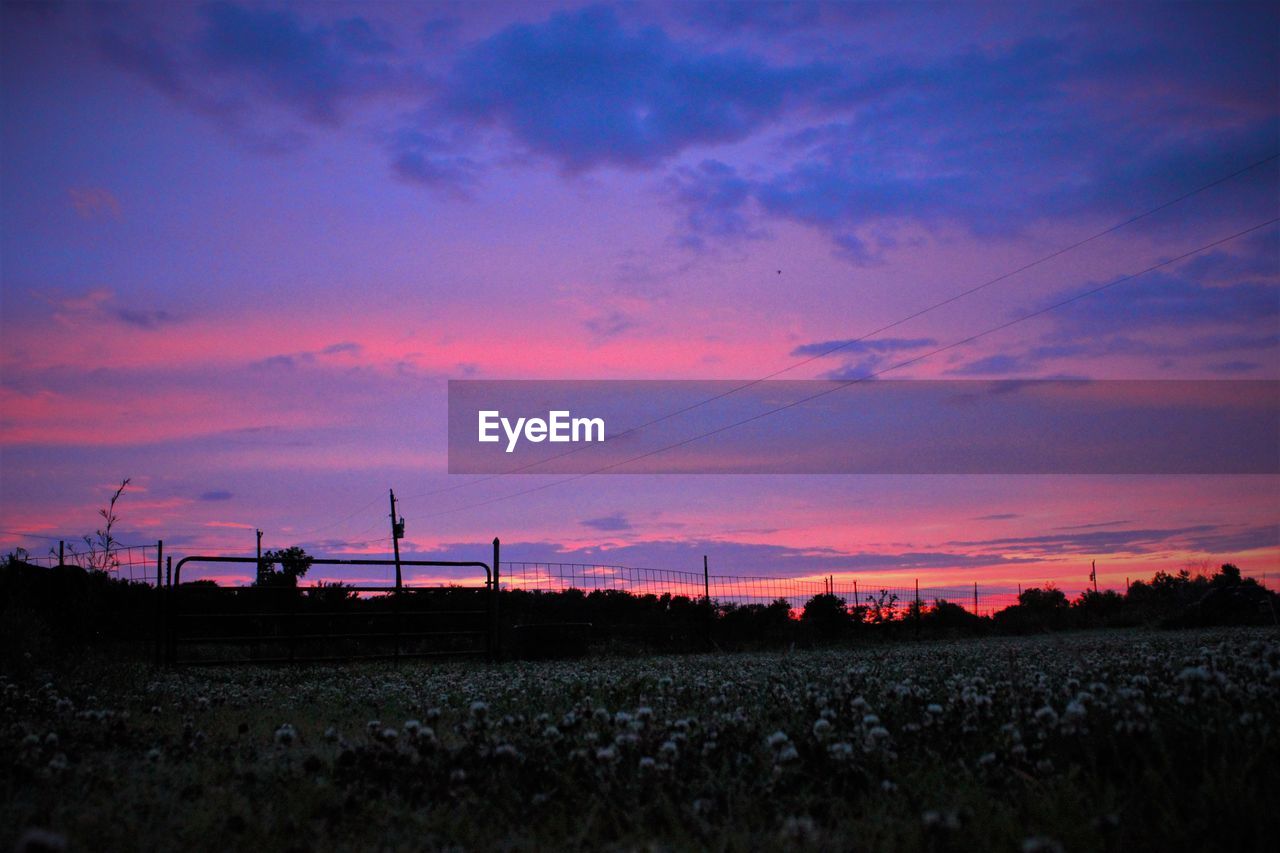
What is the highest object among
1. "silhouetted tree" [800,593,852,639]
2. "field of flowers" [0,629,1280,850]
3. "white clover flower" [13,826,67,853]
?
"white clover flower" [13,826,67,853]

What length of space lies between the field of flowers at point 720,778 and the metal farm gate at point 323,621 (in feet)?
34.7

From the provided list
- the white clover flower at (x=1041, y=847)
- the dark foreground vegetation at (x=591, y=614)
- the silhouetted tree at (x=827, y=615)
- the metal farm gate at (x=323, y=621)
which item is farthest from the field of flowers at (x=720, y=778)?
the silhouetted tree at (x=827, y=615)

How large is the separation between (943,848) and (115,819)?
347 centimetres

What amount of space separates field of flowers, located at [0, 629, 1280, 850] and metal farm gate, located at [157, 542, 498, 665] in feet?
34.7

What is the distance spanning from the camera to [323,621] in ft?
74.1

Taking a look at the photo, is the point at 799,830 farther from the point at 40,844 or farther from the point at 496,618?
the point at 496,618

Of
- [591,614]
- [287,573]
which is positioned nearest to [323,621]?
[287,573]

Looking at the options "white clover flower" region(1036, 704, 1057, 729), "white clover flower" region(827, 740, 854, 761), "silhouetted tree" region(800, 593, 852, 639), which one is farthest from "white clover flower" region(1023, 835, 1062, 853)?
"silhouetted tree" region(800, 593, 852, 639)

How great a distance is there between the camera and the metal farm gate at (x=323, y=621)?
16875mm

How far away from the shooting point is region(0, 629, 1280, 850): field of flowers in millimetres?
3633

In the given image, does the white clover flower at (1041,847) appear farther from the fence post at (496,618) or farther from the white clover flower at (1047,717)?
the fence post at (496,618)

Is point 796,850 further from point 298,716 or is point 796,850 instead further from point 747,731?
point 298,716

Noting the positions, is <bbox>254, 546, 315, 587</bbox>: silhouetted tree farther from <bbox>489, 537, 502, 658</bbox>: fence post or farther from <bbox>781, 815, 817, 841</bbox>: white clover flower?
<bbox>781, 815, 817, 841</bbox>: white clover flower

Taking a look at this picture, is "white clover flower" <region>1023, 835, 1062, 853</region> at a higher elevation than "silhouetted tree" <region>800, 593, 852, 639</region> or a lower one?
higher
